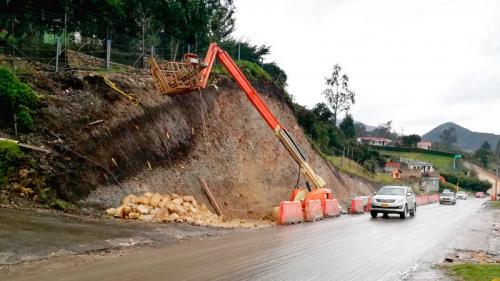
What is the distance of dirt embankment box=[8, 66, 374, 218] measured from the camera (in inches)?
812

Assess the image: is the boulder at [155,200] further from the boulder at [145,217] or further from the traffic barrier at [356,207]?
the traffic barrier at [356,207]

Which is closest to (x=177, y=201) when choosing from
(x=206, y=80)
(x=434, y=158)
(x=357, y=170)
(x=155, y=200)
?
(x=155, y=200)

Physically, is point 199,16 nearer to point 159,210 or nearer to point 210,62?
point 210,62

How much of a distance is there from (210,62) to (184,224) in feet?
27.3

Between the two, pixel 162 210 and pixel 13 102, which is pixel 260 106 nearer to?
pixel 162 210

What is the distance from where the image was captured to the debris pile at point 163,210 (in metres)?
19.2

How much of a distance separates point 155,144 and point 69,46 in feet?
25.7

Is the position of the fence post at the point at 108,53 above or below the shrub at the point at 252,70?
below

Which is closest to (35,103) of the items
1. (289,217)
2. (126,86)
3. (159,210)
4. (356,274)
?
(126,86)

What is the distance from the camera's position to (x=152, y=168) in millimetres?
23953

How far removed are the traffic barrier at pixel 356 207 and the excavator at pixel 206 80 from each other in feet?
17.9

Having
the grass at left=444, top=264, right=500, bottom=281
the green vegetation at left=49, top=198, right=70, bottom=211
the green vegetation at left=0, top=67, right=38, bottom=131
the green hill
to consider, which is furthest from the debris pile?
the green hill

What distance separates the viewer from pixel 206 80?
23422 millimetres

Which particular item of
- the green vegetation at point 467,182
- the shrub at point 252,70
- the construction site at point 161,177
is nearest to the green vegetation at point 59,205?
the construction site at point 161,177
